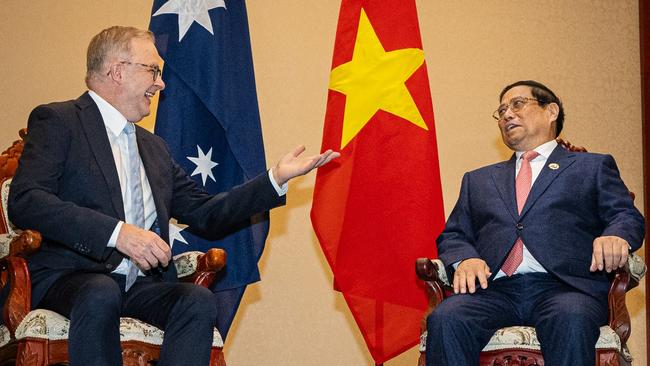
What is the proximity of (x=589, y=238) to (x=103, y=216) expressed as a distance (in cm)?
184

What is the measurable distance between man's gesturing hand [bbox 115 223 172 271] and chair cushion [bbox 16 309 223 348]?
214mm

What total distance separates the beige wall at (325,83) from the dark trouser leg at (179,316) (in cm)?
179

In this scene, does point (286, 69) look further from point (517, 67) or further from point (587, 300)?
point (587, 300)

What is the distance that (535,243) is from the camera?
3.35m

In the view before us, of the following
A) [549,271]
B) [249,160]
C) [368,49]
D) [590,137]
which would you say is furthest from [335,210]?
[590,137]

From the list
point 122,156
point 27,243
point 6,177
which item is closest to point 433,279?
point 122,156

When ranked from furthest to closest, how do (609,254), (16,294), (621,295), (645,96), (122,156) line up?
(645,96) → (122,156) → (621,295) → (609,254) → (16,294)

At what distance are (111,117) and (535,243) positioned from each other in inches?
66.7

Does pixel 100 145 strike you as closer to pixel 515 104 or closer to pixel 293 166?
pixel 293 166

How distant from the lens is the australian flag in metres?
3.87

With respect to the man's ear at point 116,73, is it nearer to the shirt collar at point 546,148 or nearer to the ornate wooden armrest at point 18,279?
the ornate wooden armrest at point 18,279

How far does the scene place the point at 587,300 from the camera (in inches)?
121

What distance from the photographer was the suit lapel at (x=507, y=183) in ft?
11.6

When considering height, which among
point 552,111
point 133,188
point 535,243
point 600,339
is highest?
point 552,111
